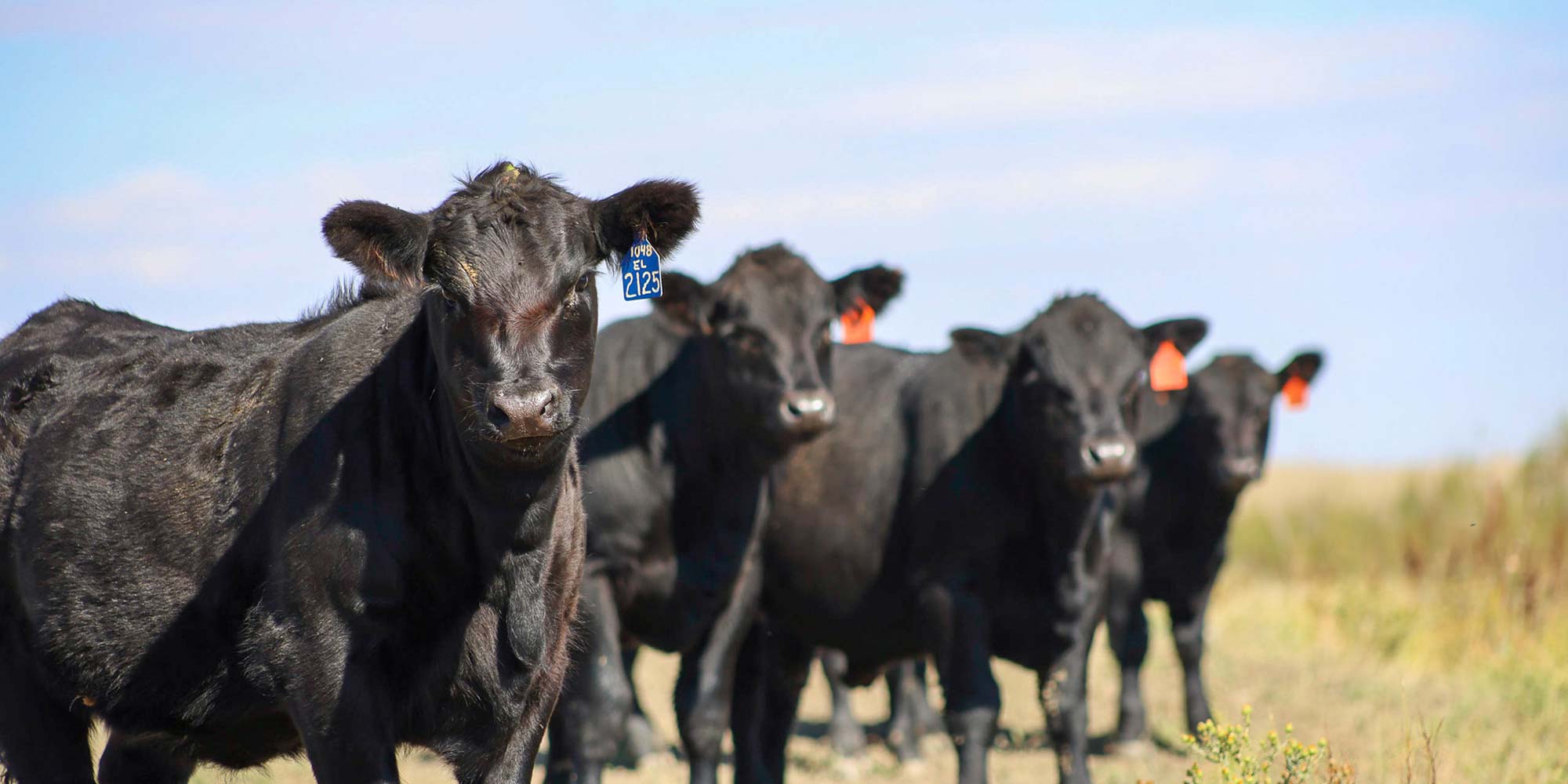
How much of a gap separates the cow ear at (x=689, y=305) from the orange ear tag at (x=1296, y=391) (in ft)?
19.4

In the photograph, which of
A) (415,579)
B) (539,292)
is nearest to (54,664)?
(415,579)

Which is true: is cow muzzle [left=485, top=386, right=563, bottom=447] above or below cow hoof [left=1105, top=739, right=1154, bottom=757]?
above

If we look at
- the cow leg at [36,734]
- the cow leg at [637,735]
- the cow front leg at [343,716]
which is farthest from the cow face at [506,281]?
the cow leg at [637,735]

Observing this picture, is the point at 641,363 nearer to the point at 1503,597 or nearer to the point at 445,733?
the point at 445,733

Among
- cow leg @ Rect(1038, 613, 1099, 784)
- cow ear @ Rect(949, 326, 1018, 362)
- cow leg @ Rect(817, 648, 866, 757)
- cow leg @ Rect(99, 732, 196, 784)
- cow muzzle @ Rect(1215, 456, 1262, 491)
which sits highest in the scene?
cow ear @ Rect(949, 326, 1018, 362)

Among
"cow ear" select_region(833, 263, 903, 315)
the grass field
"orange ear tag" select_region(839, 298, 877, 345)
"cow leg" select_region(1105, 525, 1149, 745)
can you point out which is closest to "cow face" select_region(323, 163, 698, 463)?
the grass field

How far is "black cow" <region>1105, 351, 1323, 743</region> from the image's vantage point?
37.6 ft

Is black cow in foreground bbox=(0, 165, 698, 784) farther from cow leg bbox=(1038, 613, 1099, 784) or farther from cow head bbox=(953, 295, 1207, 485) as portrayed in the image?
cow leg bbox=(1038, 613, 1099, 784)

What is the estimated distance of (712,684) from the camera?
811 cm

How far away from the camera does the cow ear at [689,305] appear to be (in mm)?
8594

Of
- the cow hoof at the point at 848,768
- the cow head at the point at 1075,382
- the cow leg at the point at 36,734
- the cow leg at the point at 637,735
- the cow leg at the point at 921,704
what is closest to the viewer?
the cow leg at the point at 36,734

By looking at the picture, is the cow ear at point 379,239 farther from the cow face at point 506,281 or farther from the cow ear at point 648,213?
the cow ear at point 648,213

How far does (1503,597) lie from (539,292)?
1090 cm

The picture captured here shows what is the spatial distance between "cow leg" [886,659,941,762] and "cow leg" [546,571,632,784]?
290cm
